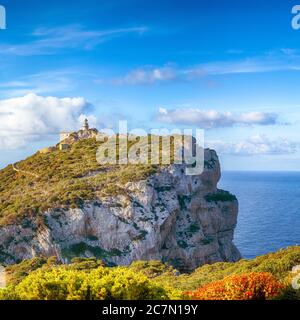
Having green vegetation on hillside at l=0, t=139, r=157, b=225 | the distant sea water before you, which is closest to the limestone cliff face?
green vegetation on hillside at l=0, t=139, r=157, b=225

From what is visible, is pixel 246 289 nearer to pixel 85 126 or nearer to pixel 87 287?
pixel 87 287

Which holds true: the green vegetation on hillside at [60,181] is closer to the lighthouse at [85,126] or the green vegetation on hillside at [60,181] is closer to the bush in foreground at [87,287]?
the lighthouse at [85,126]

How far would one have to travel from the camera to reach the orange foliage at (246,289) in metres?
11.0

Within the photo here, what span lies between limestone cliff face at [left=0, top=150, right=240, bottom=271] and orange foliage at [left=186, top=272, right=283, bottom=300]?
26010 millimetres

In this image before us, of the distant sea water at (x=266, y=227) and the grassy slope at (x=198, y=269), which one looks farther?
the distant sea water at (x=266, y=227)

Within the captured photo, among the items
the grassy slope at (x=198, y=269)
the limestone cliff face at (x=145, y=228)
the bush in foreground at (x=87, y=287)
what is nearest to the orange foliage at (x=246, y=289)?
the bush in foreground at (x=87, y=287)

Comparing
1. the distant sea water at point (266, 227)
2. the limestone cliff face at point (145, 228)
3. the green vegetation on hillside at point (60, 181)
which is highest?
the green vegetation on hillside at point (60, 181)

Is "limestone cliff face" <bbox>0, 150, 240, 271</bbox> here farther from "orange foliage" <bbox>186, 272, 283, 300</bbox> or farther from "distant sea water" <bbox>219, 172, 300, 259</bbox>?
"orange foliage" <bbox>186, 272, 283, 300</bbox>

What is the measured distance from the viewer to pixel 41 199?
134 ft

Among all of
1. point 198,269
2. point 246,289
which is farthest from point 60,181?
point 246,289

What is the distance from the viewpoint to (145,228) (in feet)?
136

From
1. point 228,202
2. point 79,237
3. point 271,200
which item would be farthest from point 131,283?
point 271,200

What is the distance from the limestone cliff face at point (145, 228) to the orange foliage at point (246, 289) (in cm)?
2601
